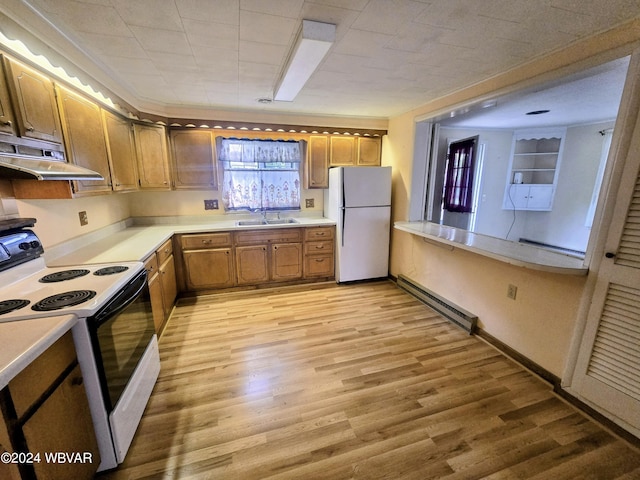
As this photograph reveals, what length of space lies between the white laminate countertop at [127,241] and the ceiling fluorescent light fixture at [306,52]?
1.75 metres

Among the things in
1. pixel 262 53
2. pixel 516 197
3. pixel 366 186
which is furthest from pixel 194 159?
pixel 516 197

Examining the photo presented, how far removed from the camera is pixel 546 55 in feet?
5.93

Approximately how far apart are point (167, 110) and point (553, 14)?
3495mm

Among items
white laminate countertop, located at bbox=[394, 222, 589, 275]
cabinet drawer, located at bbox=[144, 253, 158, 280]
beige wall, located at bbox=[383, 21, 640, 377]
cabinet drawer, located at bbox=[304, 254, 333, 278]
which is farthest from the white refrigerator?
cabinet drawer, located at bbox=[144, 253, 158, 280]

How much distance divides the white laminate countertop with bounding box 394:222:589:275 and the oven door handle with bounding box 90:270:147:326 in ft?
8.22

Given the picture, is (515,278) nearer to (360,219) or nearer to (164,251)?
(360,219)

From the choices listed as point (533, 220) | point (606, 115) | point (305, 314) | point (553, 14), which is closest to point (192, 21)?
point (553, 14)

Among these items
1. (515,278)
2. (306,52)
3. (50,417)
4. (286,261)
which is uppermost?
(306,52)

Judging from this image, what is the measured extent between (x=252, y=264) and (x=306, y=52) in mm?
2495

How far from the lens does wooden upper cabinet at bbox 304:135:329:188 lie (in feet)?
12.2

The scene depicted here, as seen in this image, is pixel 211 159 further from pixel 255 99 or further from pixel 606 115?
pixel 606 115

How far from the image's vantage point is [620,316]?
156cm

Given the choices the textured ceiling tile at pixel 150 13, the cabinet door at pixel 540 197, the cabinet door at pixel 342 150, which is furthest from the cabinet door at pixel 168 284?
the cabinet door at pixel 540 197

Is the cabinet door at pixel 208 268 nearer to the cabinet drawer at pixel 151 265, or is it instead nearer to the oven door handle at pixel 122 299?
the cabinet drawer at pixel 151 265
